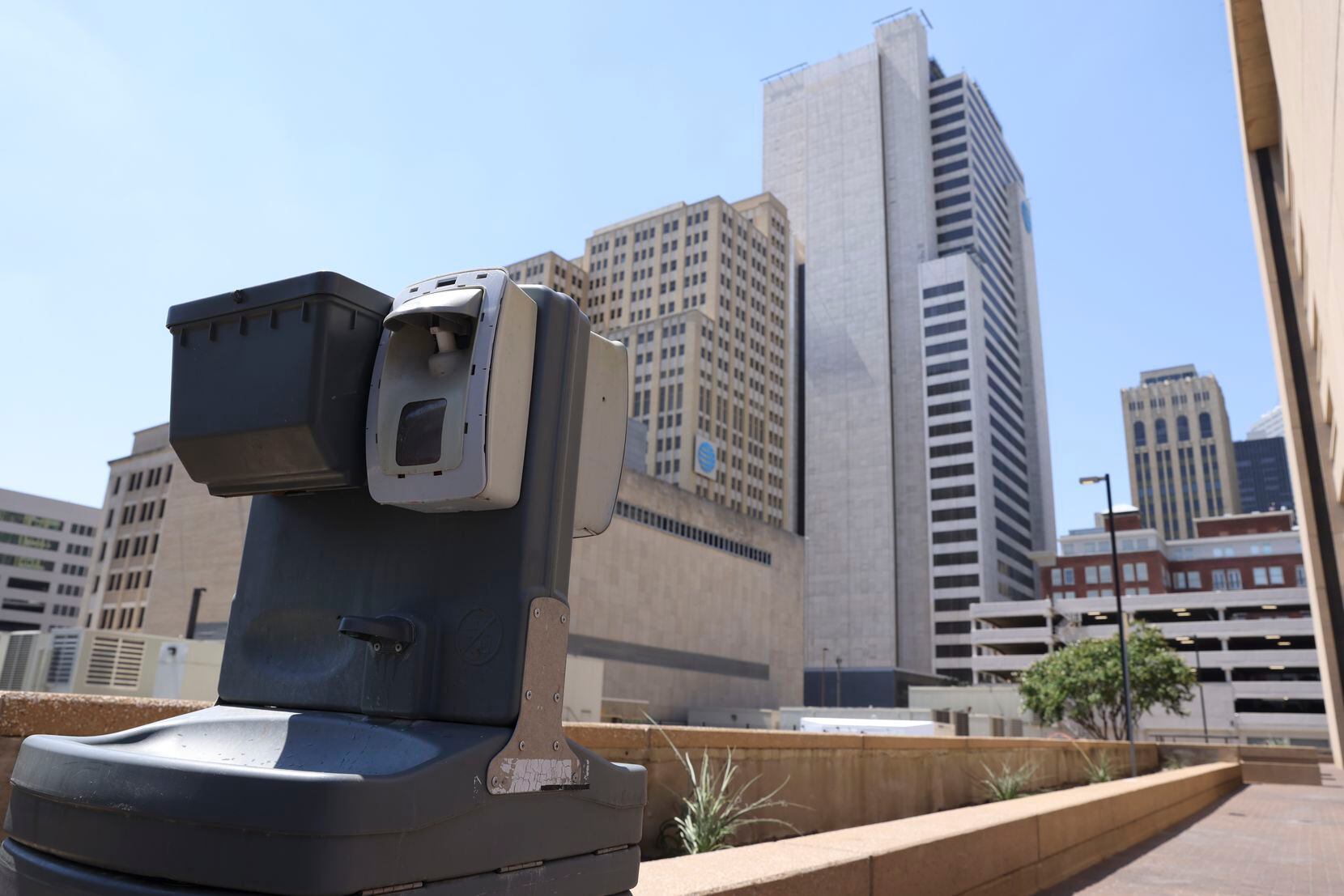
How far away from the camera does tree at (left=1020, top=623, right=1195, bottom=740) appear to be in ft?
139

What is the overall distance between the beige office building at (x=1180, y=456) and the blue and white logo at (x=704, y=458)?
93.3 m

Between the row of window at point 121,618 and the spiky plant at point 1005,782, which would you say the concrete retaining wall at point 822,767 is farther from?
the row of window at point 121,618

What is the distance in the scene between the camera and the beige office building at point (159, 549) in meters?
60.2

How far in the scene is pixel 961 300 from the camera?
4734 inches

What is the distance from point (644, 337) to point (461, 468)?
111 metres

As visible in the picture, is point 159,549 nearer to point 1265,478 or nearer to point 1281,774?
point 1281,774

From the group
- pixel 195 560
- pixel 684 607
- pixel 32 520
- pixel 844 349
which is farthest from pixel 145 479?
pixel 844 349

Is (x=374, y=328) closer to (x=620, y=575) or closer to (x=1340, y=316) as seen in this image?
(x=1340, y=316)

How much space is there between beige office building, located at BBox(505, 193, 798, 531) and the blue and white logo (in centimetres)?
14

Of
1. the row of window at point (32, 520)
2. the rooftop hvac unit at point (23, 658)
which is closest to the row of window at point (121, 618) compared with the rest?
the row of window at point (32, 520)

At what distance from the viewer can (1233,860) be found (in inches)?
402

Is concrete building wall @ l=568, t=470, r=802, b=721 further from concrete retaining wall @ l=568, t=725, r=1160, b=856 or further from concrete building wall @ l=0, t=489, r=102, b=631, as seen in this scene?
concrete building wall @ l=0, t=489, r=102, b=631

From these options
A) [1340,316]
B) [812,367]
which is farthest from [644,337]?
[1340,316]

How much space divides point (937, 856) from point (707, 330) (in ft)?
351
